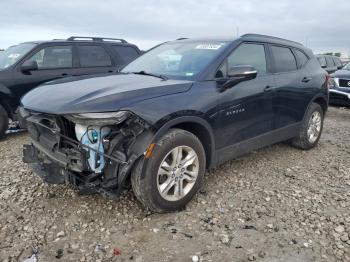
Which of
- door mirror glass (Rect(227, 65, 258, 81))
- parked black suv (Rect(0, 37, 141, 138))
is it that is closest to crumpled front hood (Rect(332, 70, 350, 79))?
Result: parked black suv (Rect(0, 37, 141, 138))

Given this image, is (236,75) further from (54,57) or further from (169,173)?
(54,57)

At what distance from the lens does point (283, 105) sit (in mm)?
4840

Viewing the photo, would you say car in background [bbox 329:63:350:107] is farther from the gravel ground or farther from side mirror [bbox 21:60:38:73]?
side mirror [bbox 21:60:38:73]

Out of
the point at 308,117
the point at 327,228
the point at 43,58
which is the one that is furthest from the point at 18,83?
the point at 327,228

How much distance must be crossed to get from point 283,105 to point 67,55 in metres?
4.37

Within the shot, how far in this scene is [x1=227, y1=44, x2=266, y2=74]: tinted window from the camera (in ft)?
13.6

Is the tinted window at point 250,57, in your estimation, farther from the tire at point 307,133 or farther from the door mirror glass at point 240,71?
the tire at point 307,133

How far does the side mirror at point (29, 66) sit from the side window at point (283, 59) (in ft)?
13.6

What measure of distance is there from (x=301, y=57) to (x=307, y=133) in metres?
1.21

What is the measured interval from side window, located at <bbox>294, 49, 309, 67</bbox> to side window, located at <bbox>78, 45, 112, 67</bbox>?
3876 millimetres

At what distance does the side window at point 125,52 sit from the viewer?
7715mm

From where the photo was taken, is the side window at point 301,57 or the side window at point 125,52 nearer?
the side window at point 301,57

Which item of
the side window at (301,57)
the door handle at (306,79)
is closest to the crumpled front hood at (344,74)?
the side window at (301,57)

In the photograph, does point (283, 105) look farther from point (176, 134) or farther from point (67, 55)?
point (67, 55)
